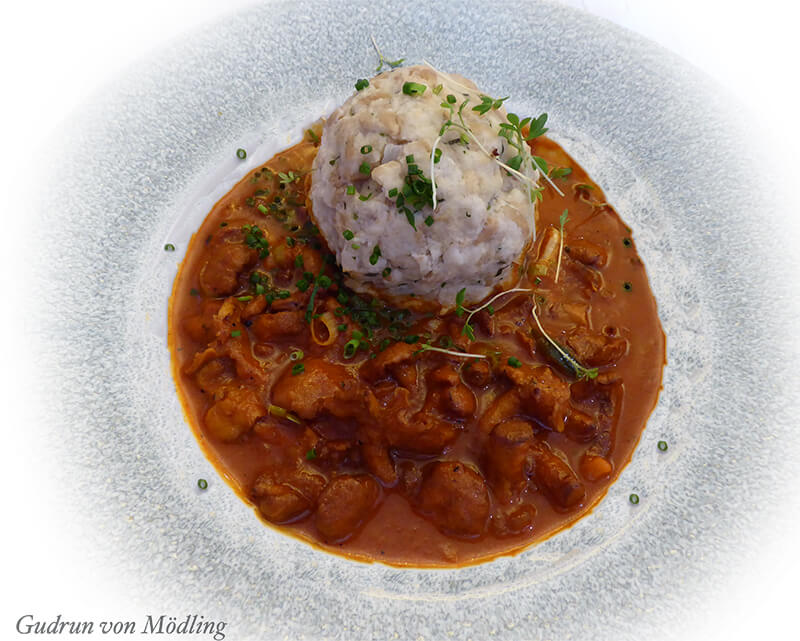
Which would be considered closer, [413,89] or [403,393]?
[413,89]

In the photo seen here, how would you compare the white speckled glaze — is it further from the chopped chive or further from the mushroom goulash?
the chopped chive

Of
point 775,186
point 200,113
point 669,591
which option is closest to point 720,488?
point 669,591

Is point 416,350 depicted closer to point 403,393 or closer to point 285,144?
point 403,393

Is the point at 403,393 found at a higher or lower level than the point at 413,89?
lower

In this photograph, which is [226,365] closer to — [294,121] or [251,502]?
[251,502]

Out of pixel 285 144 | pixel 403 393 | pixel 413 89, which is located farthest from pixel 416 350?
pixel 285 144

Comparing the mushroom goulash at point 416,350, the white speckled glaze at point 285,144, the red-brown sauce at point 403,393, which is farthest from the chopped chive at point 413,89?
the white speckled glaze at point 285,144

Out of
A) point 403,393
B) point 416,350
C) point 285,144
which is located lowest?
point 403,393
